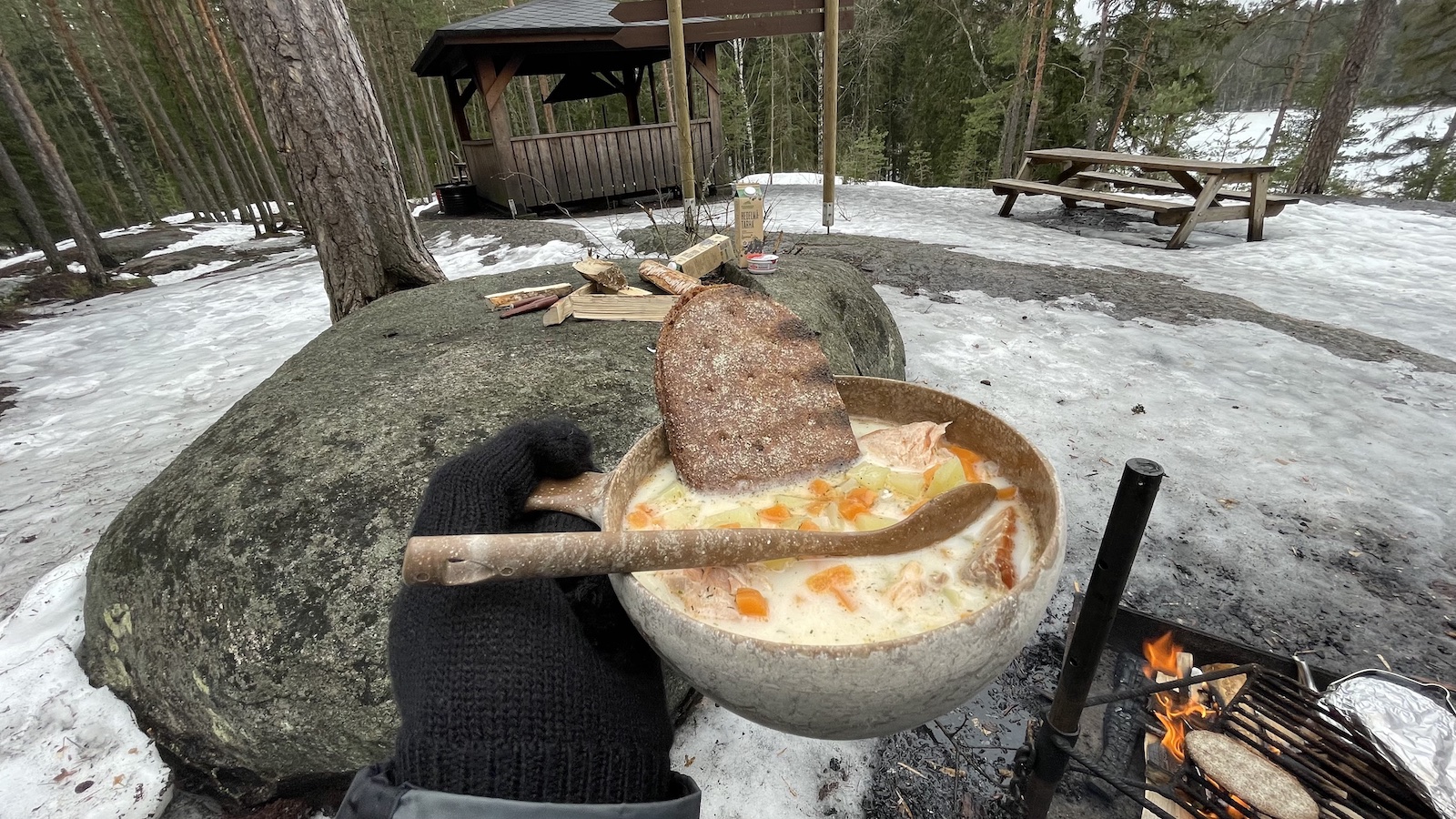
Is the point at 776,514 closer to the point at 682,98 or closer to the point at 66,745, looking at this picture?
the point at 66,745

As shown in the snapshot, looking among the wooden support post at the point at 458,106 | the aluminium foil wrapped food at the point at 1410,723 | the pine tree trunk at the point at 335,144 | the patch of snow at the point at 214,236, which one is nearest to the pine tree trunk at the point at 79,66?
the patch of snow at the point at 214,236

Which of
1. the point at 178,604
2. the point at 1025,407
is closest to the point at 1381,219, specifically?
the point at 1025,407

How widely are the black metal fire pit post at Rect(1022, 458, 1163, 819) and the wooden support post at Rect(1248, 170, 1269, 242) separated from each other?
8.84 meters

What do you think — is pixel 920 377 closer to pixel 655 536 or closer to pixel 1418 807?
pixel 1418 807

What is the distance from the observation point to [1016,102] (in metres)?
15.5

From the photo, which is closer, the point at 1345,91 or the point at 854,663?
the point at 854,663

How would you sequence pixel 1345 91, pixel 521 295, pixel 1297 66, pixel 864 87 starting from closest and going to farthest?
pixel 521 295
pixel 1345 91
pixel 1297 66
pixel 864 87

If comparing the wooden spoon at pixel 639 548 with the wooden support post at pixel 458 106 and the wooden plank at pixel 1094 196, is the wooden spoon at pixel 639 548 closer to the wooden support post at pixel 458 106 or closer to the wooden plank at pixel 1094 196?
the wooden plank at pixel 1094 196

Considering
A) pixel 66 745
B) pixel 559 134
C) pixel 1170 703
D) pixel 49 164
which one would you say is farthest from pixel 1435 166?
pixel 49 164

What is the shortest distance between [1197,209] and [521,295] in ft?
27.4

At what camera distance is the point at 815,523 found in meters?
1.04

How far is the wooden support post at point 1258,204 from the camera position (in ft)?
23.1

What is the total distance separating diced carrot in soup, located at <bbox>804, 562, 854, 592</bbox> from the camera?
2.88ft

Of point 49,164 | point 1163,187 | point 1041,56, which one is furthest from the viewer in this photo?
point 1041,56
